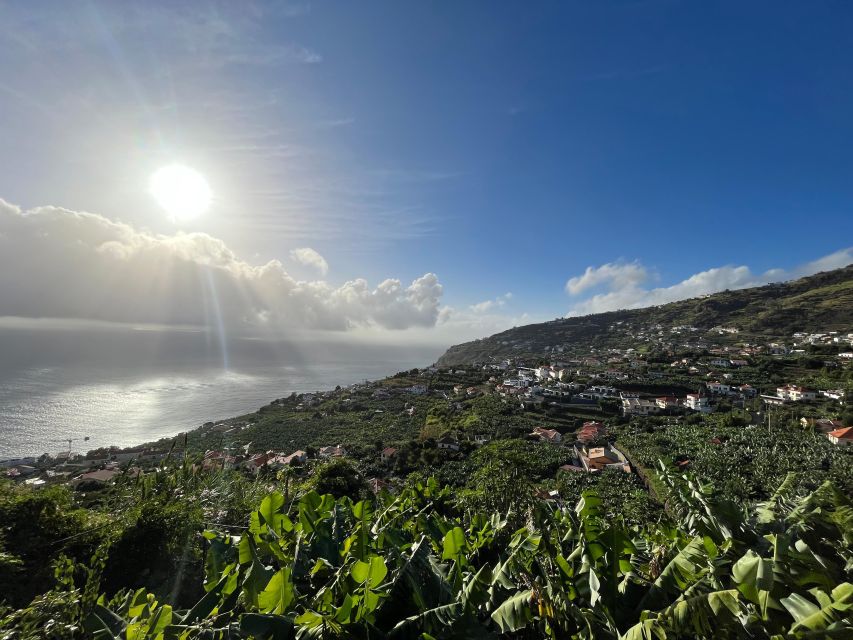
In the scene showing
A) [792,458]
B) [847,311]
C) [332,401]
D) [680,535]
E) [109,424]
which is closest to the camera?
[680,535]

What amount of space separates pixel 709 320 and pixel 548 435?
2935 inches

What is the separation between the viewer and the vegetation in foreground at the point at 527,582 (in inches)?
54.2

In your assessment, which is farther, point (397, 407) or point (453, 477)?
point (397, 407)

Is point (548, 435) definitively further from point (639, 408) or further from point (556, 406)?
point (639, 408)

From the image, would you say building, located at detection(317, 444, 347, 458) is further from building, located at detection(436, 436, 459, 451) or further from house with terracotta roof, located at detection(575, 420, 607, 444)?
house with terracotta roof, located at detection(575, 420, 607, 444)

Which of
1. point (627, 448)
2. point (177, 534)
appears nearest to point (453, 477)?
point (627, 448)

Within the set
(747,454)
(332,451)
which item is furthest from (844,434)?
(332,451)

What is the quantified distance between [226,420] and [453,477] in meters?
34.1

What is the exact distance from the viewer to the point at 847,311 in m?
63.0

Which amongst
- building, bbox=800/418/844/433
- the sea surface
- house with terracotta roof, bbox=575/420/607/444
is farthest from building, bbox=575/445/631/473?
the sea surface

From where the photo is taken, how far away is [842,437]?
72.2 ft

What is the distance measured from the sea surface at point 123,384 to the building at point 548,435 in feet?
122

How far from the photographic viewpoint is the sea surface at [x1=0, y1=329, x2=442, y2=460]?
35.7 meters

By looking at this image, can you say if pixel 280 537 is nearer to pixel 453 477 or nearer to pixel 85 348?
pixel 453 477
